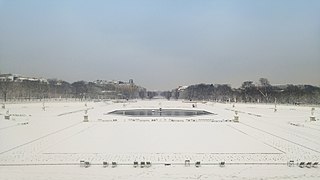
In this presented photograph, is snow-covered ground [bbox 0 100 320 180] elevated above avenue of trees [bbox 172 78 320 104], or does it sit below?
below

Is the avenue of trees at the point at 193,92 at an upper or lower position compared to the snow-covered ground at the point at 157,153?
upper

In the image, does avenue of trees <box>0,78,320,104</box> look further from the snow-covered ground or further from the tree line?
the snow-covered ground

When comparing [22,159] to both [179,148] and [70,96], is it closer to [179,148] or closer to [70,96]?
[179,148]

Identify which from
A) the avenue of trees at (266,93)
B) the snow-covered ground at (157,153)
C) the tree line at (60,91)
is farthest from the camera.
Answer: the tree line at (60,91)

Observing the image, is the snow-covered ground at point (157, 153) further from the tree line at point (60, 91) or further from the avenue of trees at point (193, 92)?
the tree line at point (60, 91)

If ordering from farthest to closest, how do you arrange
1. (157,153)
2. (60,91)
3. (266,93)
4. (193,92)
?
(193,92) < (60,91) < (266,93) < (157,153)

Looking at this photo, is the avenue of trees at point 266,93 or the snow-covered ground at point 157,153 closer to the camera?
the snow-covered ground at point 157,153

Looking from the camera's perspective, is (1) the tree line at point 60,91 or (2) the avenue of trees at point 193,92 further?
(1) the tree line at point 60,91

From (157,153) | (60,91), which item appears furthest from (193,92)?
(157,153)

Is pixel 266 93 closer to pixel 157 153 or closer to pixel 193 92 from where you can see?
pixel 193 92

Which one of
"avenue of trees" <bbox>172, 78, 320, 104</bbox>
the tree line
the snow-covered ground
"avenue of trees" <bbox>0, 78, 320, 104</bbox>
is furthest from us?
the tree line

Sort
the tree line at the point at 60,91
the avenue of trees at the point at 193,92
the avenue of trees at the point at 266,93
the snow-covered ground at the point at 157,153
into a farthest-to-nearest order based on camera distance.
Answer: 1. the tree line at the point at 60,91
2. the avenue of trees at the point at 266,93
3. the avenue of trees at the point at 193,92
4. the snow-covered ground at the point at 157,153

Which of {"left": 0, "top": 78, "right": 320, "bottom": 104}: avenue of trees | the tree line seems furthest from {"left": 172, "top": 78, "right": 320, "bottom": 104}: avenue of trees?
the tree line

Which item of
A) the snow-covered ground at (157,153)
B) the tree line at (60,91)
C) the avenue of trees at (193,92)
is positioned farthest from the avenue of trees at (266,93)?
the tree line at (60,91)
